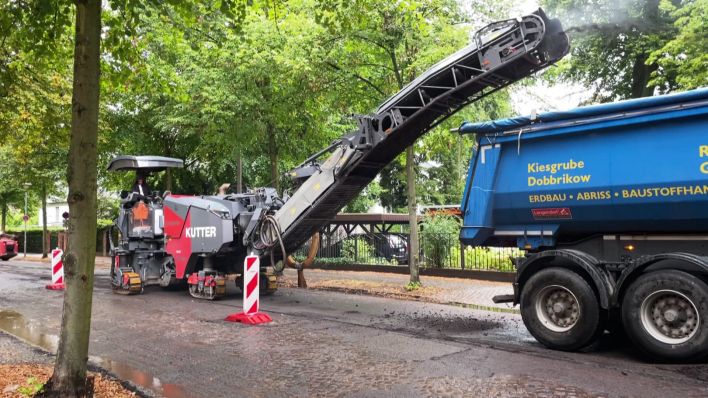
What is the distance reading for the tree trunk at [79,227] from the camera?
4.55 m

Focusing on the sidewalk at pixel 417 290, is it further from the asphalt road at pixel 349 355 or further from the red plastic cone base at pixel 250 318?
the red plastic cone base at pixel 250 318

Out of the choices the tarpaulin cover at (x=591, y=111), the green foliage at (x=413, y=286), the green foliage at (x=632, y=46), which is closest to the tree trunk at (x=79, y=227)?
the tarpaulin cover at (x=591, y=111)

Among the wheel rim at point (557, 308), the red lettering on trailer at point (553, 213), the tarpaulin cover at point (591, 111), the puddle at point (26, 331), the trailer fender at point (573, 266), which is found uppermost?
the tarpaulin cover at point (591, 111)

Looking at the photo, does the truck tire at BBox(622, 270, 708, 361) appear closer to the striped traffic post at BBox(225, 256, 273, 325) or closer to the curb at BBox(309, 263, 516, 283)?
the striped traffic post at BBox(225, 256, 273, 325)

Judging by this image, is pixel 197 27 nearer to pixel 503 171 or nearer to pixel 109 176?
pixel 503 171

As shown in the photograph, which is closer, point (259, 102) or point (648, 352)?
point (648, 352)

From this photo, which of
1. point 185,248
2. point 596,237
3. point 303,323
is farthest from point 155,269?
point 596,237

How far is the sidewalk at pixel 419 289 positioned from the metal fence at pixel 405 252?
0.59 metres

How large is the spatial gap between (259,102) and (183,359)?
29.0 ft

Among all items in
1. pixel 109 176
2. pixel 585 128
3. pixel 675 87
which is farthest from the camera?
pixel 109 176

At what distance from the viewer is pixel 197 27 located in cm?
834

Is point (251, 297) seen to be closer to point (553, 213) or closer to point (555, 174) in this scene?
point (553, 213)

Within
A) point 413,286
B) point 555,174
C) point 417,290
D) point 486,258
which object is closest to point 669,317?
point 555,174

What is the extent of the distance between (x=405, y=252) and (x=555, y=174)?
1083 centimetres
